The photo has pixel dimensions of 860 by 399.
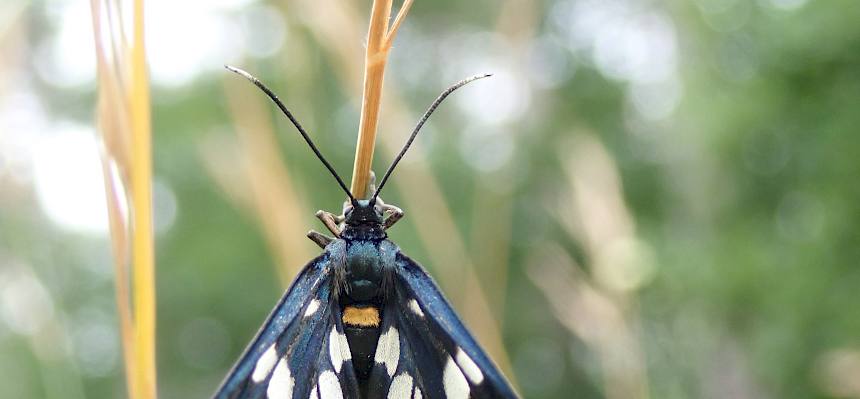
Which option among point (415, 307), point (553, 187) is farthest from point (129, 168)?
point (553, 187)

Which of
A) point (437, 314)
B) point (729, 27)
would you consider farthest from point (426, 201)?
point (729, 27)

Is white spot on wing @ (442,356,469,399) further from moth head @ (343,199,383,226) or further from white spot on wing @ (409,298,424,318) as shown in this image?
moth head @ (343,199,383,226)

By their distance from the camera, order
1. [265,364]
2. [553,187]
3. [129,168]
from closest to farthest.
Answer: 1. [129,168]
2. [265,364]
3. [553,187]

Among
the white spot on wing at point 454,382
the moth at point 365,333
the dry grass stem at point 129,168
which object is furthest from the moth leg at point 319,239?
the dry grass stem at point 129,168

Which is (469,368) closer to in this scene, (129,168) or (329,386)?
(329,386)

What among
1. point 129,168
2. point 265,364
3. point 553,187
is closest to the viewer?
point 129,168

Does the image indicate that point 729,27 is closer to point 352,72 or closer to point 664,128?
point 664,128

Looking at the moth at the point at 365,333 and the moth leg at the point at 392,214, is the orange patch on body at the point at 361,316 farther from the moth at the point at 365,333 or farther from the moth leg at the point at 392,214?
the moth leg at the point at 392,214
